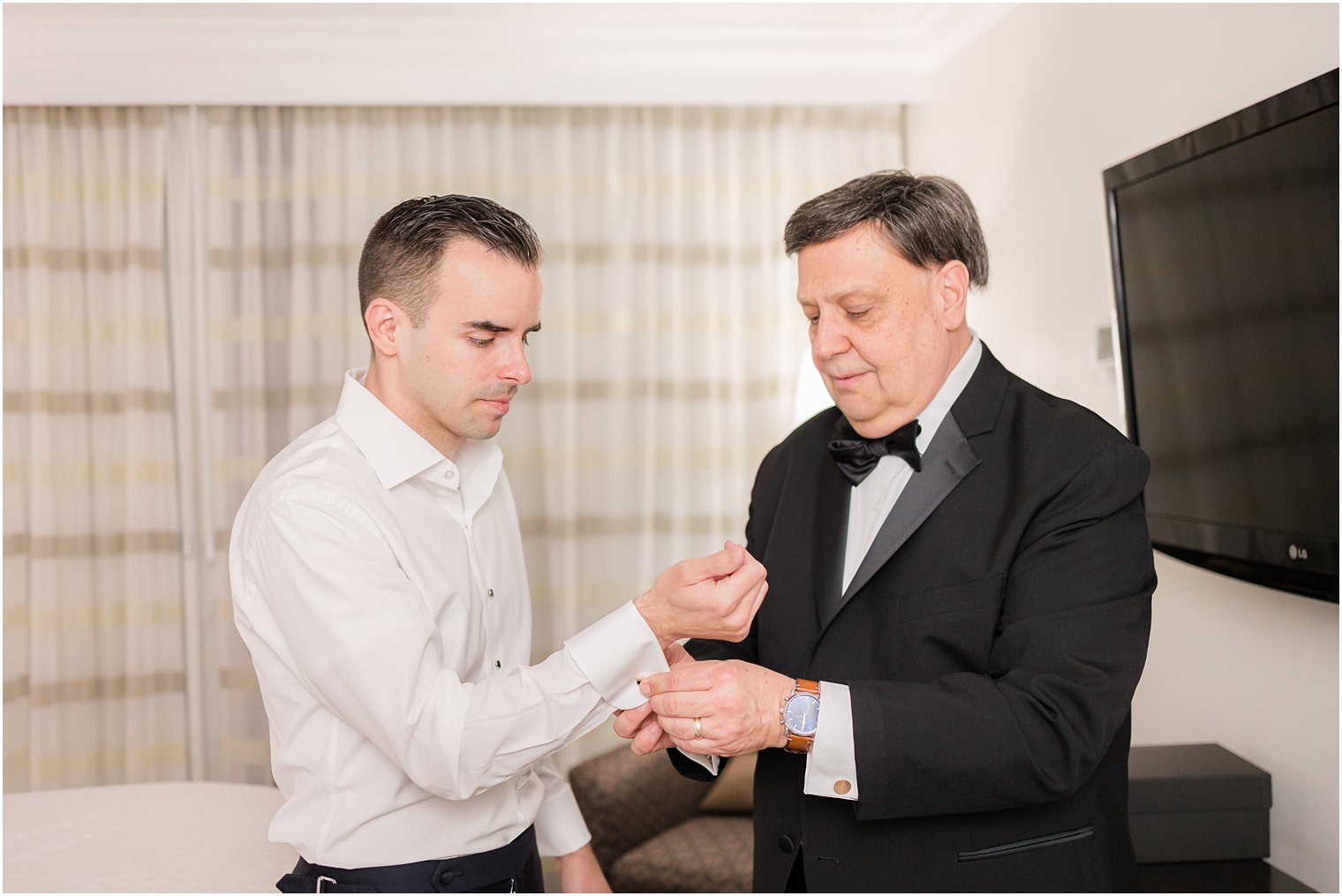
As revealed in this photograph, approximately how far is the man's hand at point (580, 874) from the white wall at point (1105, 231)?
1550 millimetres

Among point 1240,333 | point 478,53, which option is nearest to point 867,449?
point 1240,333

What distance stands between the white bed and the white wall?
2231 mm

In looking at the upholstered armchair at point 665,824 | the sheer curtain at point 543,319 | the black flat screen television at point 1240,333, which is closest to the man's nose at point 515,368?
the black flat screen television at point 1240,333

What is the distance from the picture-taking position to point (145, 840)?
8.40 ft

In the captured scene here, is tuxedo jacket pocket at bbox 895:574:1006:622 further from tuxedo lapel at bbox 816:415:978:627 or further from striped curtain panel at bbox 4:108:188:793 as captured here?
striped curtain panel at bbox 4:108:188:793

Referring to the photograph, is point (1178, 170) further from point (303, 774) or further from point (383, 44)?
point (383, 44)

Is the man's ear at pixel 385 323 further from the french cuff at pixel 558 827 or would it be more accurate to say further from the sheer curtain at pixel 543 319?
the sheer curtain at pixel 543 319

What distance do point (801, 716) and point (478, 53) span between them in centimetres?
363

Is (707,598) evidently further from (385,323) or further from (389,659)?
(385,323)

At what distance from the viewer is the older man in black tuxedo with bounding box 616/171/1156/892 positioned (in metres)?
1.58

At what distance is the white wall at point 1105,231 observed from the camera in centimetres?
239

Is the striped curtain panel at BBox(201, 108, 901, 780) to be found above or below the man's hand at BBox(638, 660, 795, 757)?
above

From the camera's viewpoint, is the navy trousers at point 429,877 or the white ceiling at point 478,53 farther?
the white ceiling at point 478,53

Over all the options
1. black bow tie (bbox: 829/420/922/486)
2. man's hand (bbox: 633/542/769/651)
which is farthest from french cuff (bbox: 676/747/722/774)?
black bow tie (bbox: 829/420/922/486)
